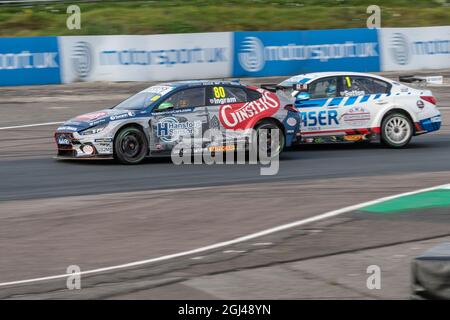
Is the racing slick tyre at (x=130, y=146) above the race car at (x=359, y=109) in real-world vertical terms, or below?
below

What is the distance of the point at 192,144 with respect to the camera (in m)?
15.2

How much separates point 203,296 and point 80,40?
17.6m

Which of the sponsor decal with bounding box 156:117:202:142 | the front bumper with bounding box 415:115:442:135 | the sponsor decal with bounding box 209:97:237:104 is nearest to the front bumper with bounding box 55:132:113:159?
the sponsor decal with bounding box 156:117:202:142

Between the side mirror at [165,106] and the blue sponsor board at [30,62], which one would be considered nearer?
the side mirror at [165,106]

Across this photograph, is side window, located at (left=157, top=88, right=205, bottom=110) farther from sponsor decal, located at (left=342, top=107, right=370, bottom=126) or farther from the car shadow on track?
sponsor decal, located at (left=342, top=107, right=370, bottom=126)

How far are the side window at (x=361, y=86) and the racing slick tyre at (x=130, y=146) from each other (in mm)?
3934

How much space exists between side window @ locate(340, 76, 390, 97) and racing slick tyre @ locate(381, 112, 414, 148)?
20.9 inches

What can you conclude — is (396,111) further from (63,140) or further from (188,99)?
(63,140)

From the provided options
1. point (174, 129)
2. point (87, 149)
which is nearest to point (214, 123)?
point (174, 129)

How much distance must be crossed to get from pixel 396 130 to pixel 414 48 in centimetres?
1210

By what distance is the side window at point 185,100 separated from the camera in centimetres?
1528

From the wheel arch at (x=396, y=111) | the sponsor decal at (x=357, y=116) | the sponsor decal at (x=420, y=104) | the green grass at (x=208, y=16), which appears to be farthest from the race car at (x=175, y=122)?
the green grass at (x=208, y=16)

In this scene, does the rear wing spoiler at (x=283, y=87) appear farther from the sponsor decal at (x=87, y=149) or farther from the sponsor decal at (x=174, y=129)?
the sponsor decal at (x=87, y=149)

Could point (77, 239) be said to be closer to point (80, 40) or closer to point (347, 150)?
point (347, 150)
